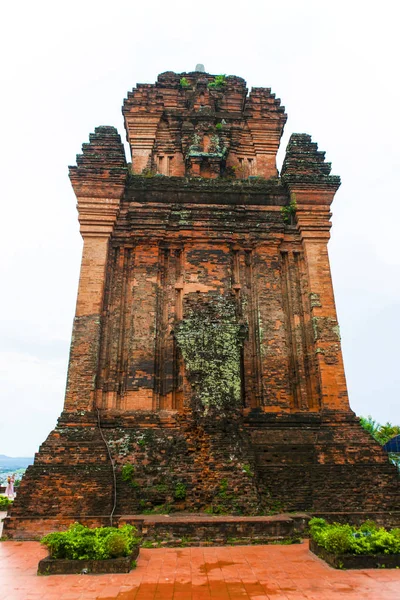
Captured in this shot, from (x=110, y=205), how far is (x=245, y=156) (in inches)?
246

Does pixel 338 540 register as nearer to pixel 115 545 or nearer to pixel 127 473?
pixel 115 545

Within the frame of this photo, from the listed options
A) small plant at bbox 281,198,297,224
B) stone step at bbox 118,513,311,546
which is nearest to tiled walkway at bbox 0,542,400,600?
stone step at bbox 118,513,311,546

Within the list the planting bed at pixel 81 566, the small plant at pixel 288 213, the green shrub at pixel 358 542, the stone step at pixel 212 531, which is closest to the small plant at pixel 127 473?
the stone step at pixel 212 531

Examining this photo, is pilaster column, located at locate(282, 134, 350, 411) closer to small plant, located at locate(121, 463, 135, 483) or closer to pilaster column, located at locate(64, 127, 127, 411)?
small plant, located at locate(121, 463, 135, 483)

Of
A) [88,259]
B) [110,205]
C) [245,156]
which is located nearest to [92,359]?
[88,259]

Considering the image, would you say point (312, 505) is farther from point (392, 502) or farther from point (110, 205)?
point (110, 205)

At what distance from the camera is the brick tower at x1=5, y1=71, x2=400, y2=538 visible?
1042cm

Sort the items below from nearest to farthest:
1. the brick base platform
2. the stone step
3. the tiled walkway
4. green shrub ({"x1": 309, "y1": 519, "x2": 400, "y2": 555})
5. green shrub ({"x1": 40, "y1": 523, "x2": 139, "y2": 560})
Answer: the tiled walkway < green shrub ({"x1": 40, "y1": 523, "x2": 139, "y2": 560}) < green shrub ({"x1": 309, "y1": 519, "x2": 400, "y2": 555}) < the stone step < the brick base platform

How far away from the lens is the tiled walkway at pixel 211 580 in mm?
5871

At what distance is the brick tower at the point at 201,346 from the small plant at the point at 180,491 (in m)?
0.07

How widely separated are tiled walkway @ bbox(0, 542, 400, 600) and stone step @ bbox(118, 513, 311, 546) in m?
0.64

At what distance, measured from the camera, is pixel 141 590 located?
19.9ft

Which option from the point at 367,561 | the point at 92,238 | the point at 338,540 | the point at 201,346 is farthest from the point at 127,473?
the point at 92,238

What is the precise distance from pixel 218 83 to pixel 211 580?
17438 millimetres
